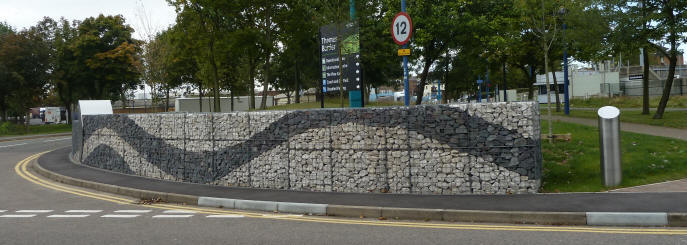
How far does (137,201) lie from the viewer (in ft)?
34.3

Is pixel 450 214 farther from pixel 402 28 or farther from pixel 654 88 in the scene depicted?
pixel 654 88

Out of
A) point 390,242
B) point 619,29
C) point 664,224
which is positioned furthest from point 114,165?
point 619,29

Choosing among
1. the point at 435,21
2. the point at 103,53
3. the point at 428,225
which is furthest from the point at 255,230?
the point at 103,53

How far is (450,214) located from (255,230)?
113 inches

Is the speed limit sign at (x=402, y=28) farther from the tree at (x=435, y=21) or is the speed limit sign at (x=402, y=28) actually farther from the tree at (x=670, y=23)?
the tree at (x=435, y=21)

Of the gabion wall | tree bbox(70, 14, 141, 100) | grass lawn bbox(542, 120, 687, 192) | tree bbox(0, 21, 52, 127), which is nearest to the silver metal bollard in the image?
grass lawn bbox(542, 120, 687, 192)

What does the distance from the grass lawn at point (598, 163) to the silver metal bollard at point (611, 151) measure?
0.71 feet

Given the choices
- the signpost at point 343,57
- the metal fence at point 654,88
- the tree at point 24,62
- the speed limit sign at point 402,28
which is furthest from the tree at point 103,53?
the metal fence at point 654,88

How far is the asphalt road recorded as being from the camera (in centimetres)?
633

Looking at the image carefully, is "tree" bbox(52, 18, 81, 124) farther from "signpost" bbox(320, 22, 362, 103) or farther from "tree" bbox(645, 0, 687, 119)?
"tree" bbox(645, 0, 687, 119)

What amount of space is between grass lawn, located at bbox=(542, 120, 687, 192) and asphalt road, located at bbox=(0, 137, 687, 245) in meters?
3.17

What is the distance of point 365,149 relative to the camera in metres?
Answer: 9.91

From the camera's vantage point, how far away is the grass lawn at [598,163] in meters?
9.63

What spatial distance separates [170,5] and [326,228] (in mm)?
28755
